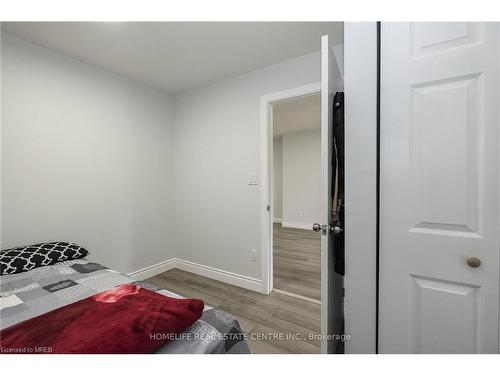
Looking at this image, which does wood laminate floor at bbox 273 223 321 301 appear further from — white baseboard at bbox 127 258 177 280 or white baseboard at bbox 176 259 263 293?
white baseboard at bbox 127 258 177 280

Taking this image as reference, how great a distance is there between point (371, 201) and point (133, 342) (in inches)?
46.1

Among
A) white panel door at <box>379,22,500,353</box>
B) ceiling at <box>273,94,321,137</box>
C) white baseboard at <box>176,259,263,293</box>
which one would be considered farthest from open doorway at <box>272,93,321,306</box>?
white panel door at <box>379,22,500,353</box>

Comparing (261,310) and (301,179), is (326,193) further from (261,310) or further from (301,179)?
(301,179)

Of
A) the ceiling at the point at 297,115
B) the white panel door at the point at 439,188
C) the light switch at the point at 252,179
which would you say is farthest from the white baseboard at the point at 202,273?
the ceiling at the point at 297,115

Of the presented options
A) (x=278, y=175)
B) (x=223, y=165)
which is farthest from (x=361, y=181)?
(x=278, y=175)

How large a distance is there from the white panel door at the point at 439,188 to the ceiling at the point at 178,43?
0.97 meters

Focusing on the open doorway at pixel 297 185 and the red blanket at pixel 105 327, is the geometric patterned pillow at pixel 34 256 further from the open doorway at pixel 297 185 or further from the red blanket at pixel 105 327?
the open doorway at pixel 297 185

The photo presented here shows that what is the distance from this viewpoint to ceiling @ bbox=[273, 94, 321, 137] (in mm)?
3553

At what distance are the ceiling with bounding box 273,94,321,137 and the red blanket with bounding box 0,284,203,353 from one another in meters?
2.83

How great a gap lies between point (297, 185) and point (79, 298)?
5169mm

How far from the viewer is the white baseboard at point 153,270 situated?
8.84ft

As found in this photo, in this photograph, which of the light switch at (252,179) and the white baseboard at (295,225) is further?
the white baseboard at (295,225)

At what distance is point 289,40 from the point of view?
6.36 feet
